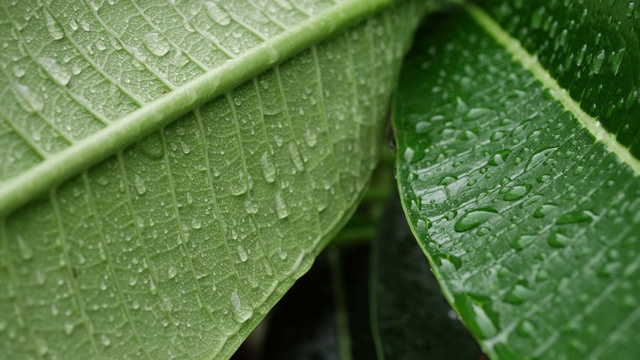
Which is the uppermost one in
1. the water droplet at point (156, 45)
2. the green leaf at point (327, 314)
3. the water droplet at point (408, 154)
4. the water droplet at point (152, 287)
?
the water droplet at point (156, 45)

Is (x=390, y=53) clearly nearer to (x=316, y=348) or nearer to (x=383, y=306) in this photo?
(x=383, y=306)

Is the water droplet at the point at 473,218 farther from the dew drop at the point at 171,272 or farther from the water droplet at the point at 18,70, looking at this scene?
the water droplet at the point at 18,70

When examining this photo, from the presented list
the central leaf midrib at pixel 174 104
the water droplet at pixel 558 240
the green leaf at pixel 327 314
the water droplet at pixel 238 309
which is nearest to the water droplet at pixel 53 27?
the central leaf midrib at pixel 174 104

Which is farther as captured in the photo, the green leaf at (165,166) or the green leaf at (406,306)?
the green leaf at (406,306)

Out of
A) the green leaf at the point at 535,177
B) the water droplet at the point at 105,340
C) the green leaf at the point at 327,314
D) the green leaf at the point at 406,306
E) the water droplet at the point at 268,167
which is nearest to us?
the green leaf at the point at 535,177

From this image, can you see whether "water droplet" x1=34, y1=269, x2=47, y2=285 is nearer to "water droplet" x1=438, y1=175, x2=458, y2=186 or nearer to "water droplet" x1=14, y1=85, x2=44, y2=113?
"water droplet" x1=14, y1=85, x2=44, y2=113

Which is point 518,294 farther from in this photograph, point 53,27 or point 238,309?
point 53,27

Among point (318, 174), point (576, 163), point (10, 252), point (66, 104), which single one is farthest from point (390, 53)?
point (10, 252)
